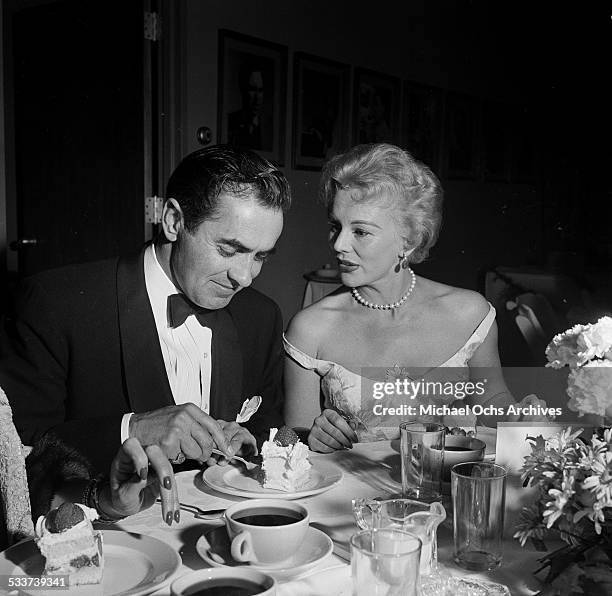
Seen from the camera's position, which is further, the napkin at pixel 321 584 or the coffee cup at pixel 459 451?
the coffee cup at pixel 459 451

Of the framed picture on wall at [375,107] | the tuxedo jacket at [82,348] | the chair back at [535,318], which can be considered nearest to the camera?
the tuxedo jacket at [82,348]

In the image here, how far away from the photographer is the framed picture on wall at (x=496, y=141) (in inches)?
182

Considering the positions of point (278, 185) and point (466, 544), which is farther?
point (278, 185)

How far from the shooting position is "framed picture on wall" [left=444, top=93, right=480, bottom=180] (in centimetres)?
468

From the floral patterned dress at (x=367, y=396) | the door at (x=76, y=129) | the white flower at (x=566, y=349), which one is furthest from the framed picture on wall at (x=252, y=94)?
the white flower at (x=566, y=349)

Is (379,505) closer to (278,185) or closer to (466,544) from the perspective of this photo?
(466,544)

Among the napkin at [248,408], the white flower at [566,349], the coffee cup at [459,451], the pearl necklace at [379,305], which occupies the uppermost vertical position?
the white flower at [566,349]

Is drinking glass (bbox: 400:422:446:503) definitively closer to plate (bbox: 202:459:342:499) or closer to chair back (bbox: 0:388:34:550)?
plate (bbox: 202:459:342:499)

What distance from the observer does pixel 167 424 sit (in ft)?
4.17

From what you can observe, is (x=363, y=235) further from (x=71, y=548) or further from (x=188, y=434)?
(x=71, y=548)

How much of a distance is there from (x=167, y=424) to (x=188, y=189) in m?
0.63

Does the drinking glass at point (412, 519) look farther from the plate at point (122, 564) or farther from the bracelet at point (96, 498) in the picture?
the bracelet at point (96, 498)

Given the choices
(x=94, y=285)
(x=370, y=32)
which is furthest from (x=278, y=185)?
(x=370, y=32)

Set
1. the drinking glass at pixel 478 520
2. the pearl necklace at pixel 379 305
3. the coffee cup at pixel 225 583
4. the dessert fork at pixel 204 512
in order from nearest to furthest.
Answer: the coffee cup at pixel 225 583
the drinking glass at pixel 478 520
the dessert fork at pixel 204 512
the pearl necklace at pixel 379 305
